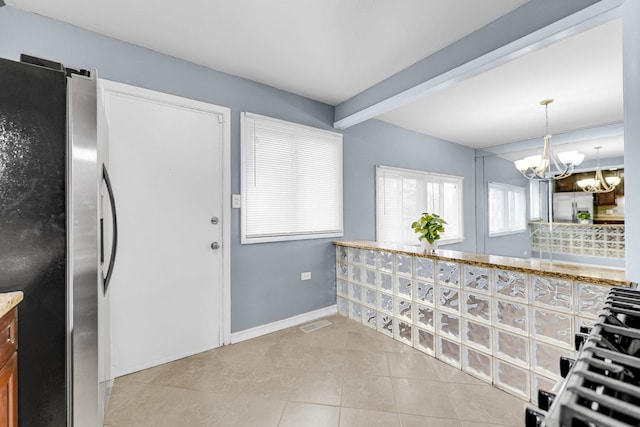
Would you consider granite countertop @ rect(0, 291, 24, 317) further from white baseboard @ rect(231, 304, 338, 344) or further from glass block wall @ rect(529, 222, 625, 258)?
glass block wall @ rect(529, 222, 625, 258)

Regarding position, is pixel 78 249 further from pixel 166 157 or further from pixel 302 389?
pixel 302 389

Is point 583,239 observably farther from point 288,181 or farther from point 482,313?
point 288,181

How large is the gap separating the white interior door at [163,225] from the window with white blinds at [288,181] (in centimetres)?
29

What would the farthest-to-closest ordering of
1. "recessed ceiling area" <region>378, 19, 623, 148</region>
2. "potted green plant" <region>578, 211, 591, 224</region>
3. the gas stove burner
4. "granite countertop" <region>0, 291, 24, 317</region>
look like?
1. "potted green plant" <region>578, 211, 591, 224</region>
2. "recessed ceiling area" <region>378, 19, 623, 148</region>
3. "granite countertop" <region>0, 291, 24, 317</region>
4. the gas stove burner

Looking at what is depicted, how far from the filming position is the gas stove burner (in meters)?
0.41

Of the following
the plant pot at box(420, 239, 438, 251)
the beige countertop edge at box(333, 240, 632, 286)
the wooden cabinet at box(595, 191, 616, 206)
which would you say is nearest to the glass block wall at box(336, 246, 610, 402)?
the beige countertop edge at box(333, 240, 632, 286)

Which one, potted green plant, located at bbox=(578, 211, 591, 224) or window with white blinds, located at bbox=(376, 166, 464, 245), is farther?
potted green plant, located at bbox=(578, 211, 591, 224)

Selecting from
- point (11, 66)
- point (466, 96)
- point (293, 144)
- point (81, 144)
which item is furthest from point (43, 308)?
point (466, 96)

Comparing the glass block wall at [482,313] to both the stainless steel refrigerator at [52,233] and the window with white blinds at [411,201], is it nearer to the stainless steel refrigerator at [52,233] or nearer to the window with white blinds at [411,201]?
the window with white blinds at [411,201]

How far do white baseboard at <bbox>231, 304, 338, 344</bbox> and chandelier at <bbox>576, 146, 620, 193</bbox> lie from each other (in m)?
3.79

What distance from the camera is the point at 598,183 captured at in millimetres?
3941

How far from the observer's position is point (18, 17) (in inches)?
70.6

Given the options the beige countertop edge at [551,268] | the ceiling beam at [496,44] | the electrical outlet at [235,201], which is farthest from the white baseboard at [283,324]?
the ceiling beam at [496,44]

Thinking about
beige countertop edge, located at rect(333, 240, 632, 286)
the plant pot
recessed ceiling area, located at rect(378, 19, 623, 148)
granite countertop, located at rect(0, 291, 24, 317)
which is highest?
recessed ceiling area, located at rect(378, 19, 623, 148)
